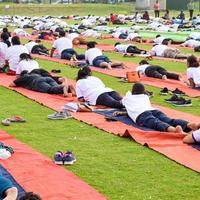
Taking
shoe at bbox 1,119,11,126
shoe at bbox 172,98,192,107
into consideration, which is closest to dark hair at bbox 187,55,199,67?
shoe at bbox 172,98,192,107

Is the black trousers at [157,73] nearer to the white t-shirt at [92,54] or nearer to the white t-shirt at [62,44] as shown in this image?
the white t-shirt at [92,54]

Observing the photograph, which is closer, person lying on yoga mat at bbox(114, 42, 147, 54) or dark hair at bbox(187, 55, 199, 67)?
dark hair at bbox(187, 55, 199, 67)

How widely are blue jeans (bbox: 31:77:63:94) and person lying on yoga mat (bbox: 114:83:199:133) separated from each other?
266 cm

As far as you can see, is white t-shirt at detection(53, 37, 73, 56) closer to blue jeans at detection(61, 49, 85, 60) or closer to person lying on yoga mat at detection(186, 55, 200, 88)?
blue jeans at detection(61, 49, 85, 60)

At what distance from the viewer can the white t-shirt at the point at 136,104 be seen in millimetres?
9076

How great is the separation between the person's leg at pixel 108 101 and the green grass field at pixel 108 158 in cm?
94

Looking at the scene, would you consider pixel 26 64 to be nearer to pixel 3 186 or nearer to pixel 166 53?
pixel 166 53

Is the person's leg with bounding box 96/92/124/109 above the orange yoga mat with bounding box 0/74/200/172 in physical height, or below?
above

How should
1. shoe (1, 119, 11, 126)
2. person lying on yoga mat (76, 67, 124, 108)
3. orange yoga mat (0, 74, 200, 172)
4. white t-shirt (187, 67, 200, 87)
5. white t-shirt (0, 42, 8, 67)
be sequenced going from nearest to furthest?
1. orange yoga mat (0, 74, 200, 172)
2. shoe (1, 119, 11, 126)
3. person lying on yoga mat (76, 67, 124, 108)
4. white t-shirt (187, 67, 200, 87)
5. white t-shirt (0, 42, 8, 67)

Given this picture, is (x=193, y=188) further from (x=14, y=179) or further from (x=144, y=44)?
(x=144, y=44)

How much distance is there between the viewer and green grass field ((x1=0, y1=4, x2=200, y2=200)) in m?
6.27

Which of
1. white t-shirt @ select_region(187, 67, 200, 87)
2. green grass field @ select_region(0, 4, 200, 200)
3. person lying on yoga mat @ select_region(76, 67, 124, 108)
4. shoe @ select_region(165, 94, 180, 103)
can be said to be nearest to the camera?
green grass field @ select_region(0, 4, 200, 200)

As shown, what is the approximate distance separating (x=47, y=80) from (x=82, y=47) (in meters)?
10.8

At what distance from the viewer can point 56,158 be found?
282 inches
